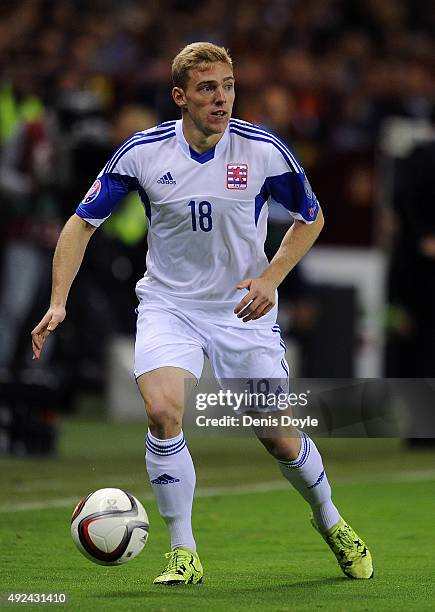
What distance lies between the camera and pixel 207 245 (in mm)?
6477

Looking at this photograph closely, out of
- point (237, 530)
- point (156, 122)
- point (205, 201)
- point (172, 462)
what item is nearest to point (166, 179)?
point (205, 201)

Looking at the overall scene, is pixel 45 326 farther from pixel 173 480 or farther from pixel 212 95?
pixel 212 95

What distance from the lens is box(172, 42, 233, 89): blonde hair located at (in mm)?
6324

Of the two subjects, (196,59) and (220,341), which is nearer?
(196,59)

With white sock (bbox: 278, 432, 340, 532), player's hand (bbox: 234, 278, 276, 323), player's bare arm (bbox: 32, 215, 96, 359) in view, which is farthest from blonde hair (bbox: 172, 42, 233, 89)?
white sock (bbox: 278, 432, 340, 532)


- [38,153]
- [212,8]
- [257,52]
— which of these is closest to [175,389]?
[38,153]

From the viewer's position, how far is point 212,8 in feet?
59.8

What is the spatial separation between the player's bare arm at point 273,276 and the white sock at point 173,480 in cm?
60

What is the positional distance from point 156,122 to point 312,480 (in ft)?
25.0

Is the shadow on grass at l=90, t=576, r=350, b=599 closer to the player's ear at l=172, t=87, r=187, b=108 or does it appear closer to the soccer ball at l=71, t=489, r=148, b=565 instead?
the soccer ball at l=71, t=489, r=148, b=565

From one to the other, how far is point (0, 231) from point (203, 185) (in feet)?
24.8

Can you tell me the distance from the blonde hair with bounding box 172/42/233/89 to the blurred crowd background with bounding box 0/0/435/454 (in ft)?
17.6

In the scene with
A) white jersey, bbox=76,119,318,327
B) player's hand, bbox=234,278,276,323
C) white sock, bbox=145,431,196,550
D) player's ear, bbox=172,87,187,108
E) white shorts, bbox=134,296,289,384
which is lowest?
white sock, bbox=145,431,196,550

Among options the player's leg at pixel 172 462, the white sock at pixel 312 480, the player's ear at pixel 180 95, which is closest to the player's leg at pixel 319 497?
the white sock at pixel 312 480
